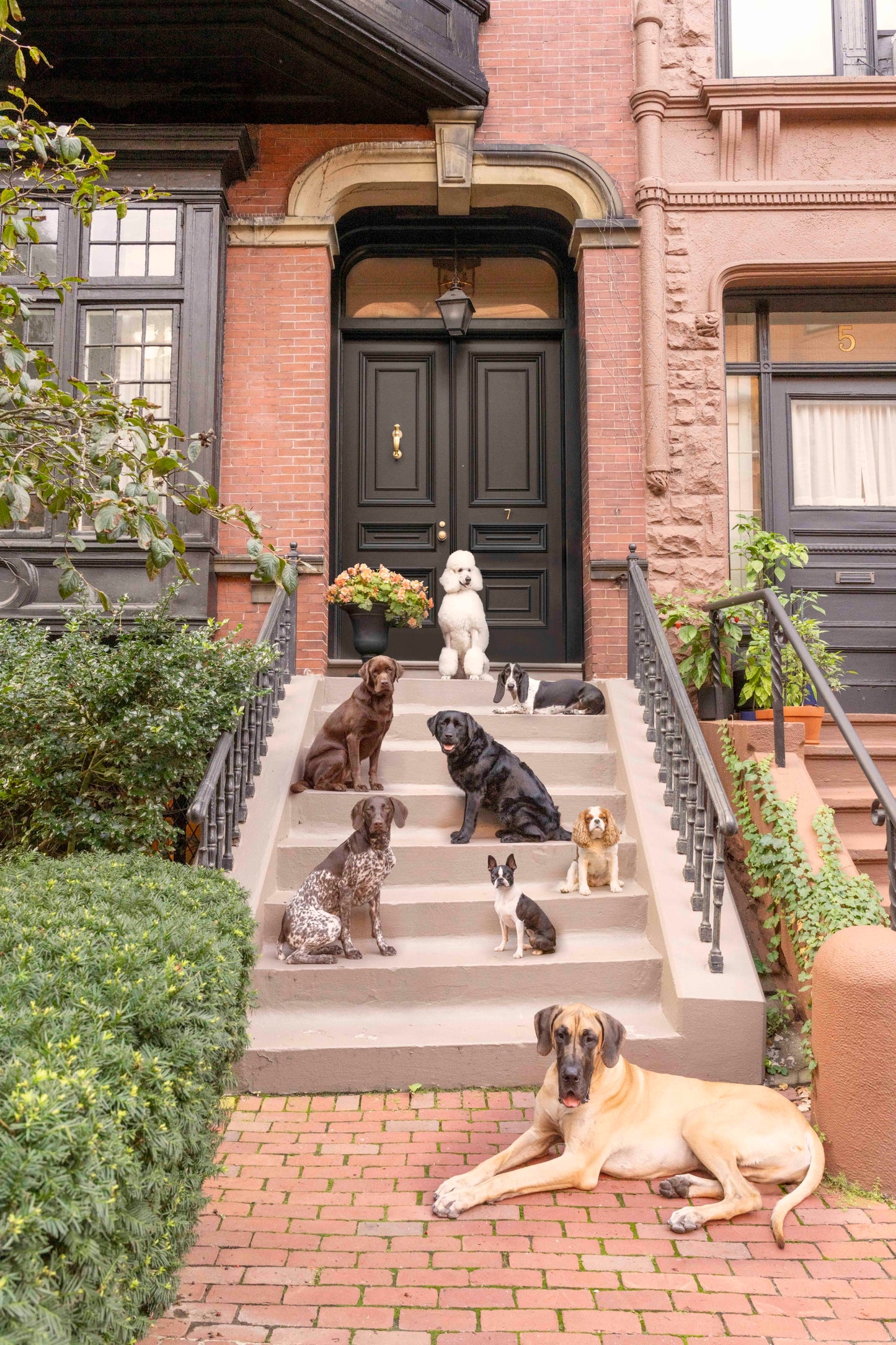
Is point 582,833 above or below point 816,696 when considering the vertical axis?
below

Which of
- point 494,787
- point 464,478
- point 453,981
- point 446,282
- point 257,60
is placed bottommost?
point 453,981

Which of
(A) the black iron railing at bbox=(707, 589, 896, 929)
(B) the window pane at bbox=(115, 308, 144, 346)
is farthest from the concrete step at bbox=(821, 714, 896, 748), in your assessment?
(B) the window pane at bbox=(115, 308, 144, 346)

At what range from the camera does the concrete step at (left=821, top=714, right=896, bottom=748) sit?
22.0ft

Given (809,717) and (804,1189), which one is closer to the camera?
(804,1189)

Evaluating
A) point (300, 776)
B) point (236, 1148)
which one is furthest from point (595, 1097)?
point (300, 776)

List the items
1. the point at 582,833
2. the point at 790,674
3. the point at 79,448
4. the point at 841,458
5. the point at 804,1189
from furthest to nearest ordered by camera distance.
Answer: the point at 841,458
the point at 790,674
the point at 582,833
the point at 79,448
the point at 804,1189

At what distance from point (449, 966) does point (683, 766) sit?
5.68 feet

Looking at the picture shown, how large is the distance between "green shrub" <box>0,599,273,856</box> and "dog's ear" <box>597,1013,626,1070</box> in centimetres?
256

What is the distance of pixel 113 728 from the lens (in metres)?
5.11

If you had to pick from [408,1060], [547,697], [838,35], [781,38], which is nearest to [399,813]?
[408,1060]

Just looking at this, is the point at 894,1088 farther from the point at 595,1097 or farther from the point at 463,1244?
the point at 463,1244

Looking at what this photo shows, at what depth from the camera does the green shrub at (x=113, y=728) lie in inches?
201

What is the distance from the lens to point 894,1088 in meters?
3.56

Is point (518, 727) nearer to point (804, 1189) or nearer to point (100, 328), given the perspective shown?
point (804, 1189)
